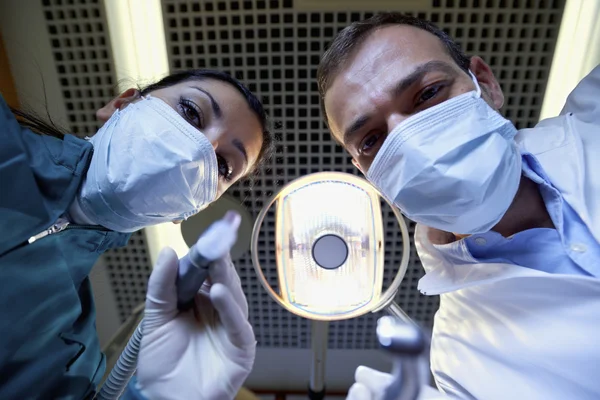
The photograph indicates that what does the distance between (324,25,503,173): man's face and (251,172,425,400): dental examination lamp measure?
4.5 inches

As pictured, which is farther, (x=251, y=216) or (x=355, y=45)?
(x=251, y=216)

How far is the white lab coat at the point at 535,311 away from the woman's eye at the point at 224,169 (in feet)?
1.92

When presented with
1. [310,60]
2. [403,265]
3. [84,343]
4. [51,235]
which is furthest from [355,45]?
[84,343]

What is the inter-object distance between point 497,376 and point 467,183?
46 cm

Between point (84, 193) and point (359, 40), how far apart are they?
750mm

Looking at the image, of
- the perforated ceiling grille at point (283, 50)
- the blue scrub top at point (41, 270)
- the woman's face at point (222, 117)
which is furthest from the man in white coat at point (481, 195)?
the blue scrub top at point (41, 270)

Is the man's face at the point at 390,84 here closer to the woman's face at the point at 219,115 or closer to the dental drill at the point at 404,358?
the woman's face at the point at 219,115

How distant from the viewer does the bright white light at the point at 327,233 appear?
41.9 inches

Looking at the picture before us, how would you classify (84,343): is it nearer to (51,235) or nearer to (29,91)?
(51,235)

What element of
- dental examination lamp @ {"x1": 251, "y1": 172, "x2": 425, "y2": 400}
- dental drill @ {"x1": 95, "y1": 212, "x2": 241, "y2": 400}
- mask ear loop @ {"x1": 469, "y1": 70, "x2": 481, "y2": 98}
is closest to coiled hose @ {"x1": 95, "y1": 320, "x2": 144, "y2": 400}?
dental drill @ {"x1": 95, "y1": 212, "x2": 241, "y2": 400}

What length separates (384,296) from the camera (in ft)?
3.43

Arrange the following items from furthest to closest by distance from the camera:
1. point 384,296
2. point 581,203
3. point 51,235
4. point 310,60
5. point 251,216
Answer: point 251,216 → point 310,60 → point 384,296 → point 581,203 → point 51,235

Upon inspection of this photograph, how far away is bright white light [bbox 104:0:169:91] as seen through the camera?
1.12 meters

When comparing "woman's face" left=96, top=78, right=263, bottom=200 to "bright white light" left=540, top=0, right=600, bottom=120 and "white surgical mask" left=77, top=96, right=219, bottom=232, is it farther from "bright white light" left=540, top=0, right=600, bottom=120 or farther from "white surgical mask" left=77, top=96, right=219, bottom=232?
"bright white light" left=540, top=0, right=600, bottom=120
